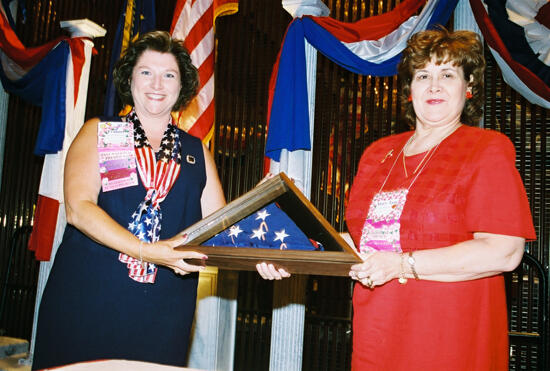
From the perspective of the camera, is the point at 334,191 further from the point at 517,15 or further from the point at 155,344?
the point at 155,344

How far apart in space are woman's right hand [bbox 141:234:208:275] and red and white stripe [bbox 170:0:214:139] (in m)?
2.63

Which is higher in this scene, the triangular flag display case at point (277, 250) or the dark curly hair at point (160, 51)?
the dark curly hair at point (160, 51)

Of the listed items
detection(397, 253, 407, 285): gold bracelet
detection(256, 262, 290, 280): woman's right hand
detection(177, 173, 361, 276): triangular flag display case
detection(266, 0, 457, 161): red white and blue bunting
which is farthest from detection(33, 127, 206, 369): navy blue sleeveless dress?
detection(266, 0, 457, 161): red white and blue bunting

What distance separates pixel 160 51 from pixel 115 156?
0.56 meters

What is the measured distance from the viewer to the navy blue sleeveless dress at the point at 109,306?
193 centimetres

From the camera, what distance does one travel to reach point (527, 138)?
435cm

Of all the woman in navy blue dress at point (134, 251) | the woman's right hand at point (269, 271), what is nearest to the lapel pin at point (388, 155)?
the woman's right hand at point (269, 271)

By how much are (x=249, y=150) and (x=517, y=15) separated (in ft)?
9.23

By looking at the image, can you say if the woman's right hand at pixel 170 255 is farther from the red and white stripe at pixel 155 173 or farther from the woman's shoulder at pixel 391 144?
the woman's shoulder at pixel 391 144

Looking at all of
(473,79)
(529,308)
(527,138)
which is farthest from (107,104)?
(529,308)

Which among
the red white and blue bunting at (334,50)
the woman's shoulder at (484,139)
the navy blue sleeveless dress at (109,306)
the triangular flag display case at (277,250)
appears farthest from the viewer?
the red white and blue bunting at (334,50)

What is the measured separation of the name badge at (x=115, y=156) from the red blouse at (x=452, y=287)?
3.75ft

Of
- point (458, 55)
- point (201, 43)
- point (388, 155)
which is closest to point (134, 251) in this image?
point (388, 155)

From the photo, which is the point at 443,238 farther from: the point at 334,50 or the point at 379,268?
the point at 334,50
